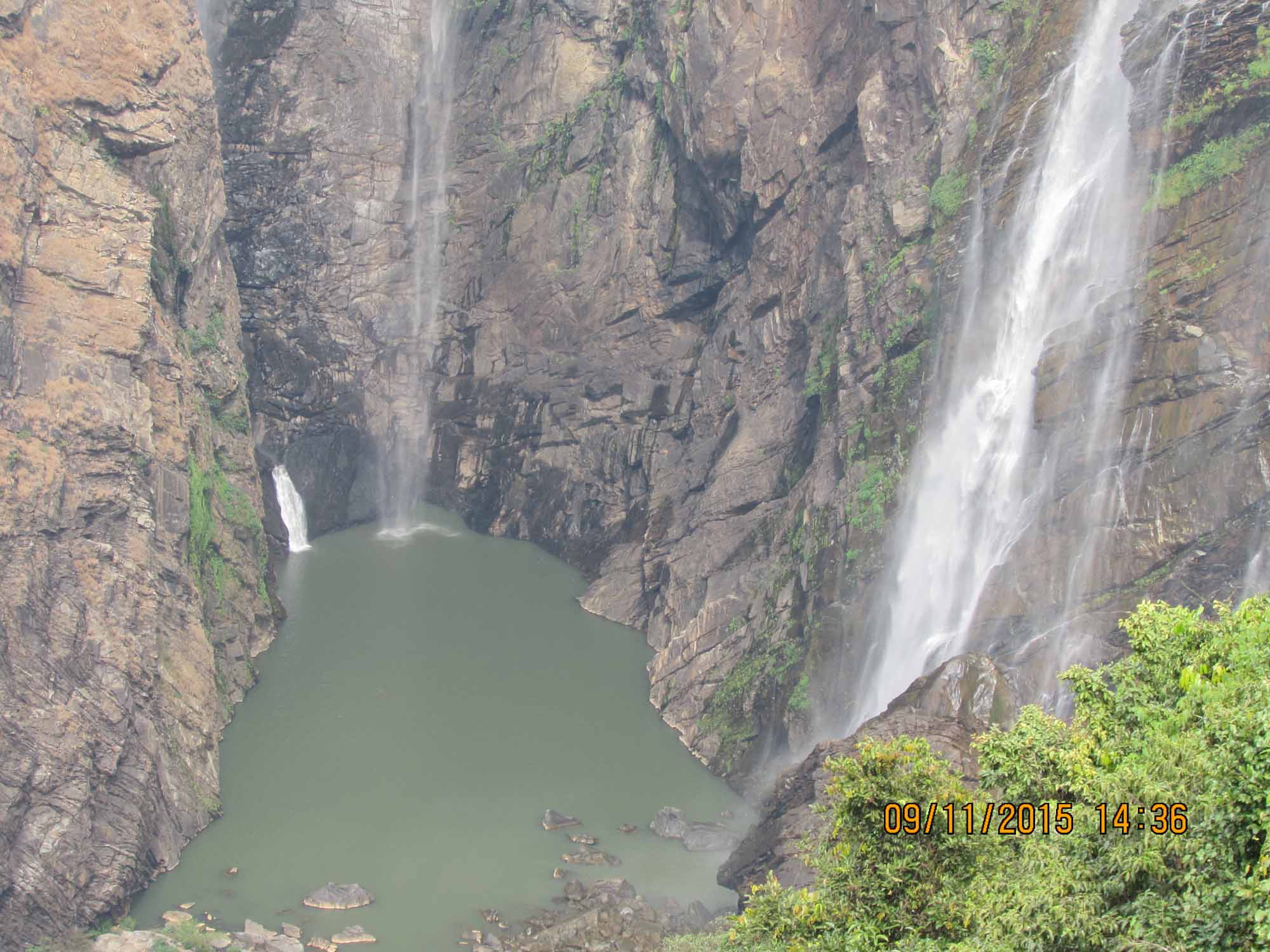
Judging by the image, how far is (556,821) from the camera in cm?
4016

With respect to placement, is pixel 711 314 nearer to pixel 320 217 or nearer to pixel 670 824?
pixel 320 217

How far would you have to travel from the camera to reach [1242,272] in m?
32.0

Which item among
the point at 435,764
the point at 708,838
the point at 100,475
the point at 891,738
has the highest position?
the point at 100,475

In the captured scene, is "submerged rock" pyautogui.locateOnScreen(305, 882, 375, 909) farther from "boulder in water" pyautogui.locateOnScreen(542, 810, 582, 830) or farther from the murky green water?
"boulder in water" pyautogui.locateOnScreen(542, 810, 582, 830)

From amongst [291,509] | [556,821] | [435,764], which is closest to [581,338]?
[291,509]

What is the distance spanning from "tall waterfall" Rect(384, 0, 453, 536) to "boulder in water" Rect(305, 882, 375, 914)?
33.1m

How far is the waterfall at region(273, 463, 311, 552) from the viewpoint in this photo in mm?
63688

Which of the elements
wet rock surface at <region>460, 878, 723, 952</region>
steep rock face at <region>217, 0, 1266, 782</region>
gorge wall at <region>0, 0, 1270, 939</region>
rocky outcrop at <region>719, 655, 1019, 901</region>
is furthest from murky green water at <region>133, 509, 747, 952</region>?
steep rock face at <region>217, 0, 1266, 782</region>

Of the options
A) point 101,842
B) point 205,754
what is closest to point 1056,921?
point 101,842

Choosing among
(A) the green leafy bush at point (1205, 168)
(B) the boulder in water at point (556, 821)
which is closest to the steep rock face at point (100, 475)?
(B) the boulder in water at point (556, 821)

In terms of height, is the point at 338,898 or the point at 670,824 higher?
the point at 670,824

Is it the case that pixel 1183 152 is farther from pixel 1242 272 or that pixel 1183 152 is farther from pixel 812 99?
pixel 812 99

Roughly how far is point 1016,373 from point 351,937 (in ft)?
77.0

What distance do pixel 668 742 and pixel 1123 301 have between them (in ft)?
68.2
